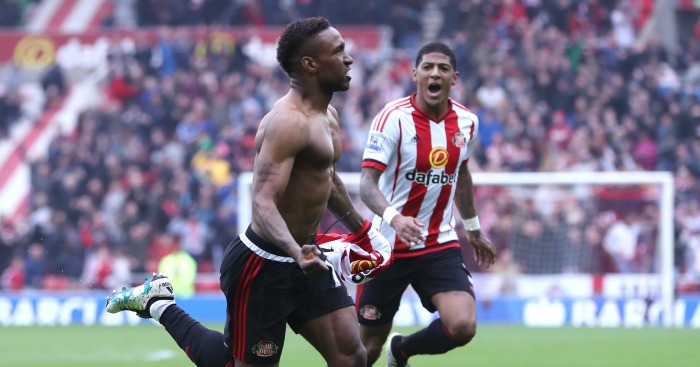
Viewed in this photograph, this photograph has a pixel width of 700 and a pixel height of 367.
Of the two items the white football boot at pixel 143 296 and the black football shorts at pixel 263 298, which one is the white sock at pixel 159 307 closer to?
the white football boot at pixel 143 296

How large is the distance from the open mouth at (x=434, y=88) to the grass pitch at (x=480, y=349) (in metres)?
3.10

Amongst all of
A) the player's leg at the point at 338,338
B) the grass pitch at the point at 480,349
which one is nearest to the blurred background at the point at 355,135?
the grass pitch at the point at 480,349

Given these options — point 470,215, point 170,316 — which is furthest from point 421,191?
point 170,316

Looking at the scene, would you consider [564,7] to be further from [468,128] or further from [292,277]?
[292,277]

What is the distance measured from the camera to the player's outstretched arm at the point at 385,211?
8148 millimetres

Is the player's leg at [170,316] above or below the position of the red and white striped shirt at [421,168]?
below

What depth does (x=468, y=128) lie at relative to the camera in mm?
9367

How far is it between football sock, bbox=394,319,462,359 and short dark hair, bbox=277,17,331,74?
2565 millimetres

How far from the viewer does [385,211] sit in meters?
8.60

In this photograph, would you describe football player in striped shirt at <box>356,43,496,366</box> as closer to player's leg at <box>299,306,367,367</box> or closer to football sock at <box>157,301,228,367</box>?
football sock at <box>157,301,228,367</box>

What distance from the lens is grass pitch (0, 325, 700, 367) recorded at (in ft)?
39.7

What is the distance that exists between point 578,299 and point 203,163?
719 cm

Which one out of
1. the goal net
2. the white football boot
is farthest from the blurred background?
the white football boot

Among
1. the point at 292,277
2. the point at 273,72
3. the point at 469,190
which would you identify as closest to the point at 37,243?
the point at 273,72
